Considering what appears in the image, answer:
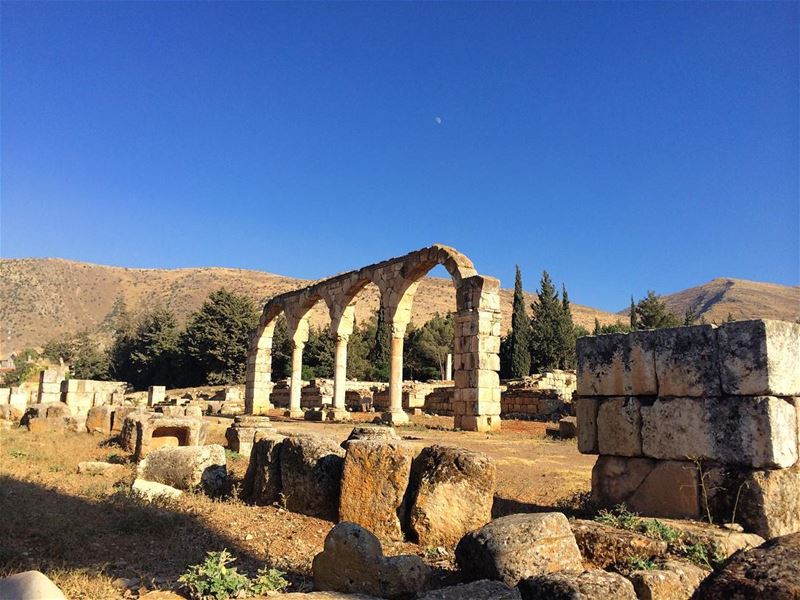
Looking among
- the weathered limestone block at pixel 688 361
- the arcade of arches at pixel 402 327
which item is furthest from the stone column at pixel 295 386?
the weathered limestone block at pixel 688 361

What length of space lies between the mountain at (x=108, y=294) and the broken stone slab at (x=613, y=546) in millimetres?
64722

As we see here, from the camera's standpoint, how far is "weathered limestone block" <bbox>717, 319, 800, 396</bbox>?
5.35m

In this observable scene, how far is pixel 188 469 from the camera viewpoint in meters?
7.60

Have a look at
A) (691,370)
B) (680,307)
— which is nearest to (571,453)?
(691,370)

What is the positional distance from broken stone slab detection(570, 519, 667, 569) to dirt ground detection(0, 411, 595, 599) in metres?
1.08

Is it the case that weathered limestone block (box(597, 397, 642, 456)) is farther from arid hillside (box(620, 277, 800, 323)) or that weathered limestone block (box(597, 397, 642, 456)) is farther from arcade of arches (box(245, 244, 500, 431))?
arid hillside (box(620, 277, 800, 323))

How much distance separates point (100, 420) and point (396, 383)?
8143mm

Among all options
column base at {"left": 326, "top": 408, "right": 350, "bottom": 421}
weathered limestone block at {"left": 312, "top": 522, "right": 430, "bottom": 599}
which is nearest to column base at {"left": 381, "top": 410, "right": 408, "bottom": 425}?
column base at {"left": 326, "top": 408, "right": 350, "bottom": 421}

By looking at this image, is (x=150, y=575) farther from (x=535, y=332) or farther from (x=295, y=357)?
(x=535, y=332)

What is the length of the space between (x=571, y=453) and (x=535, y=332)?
3180 cm

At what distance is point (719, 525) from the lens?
523cm

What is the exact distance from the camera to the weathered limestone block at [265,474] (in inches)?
265

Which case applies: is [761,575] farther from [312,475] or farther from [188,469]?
[188,469]

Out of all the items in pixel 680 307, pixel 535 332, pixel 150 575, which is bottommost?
pixel 150 575
